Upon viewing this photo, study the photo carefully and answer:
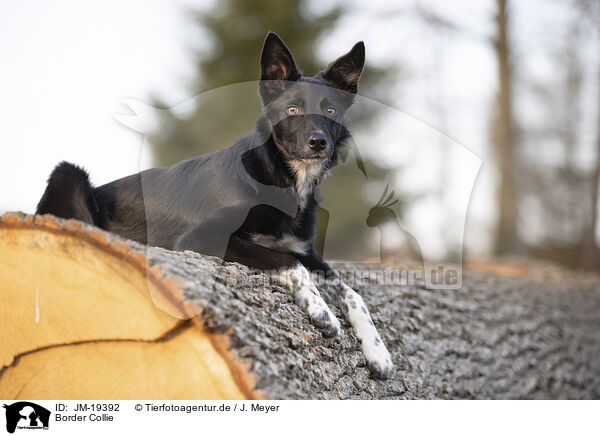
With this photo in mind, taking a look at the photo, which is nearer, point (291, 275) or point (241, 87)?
point (291, 275)

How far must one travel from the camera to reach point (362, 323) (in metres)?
2.11

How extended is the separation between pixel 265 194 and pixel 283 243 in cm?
25

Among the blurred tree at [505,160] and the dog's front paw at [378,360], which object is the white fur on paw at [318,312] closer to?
the dog's front paw at [378,360]

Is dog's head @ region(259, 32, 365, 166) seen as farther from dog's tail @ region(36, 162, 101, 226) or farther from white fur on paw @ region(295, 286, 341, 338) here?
dog's tail @ region(36, 162, 101, 226)

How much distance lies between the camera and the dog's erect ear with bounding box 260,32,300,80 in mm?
1951

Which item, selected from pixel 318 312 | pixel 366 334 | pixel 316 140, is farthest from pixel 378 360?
pixel 316 140

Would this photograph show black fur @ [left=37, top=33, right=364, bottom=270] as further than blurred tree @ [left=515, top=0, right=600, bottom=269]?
No

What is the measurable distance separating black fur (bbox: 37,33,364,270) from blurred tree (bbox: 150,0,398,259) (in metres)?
0.14

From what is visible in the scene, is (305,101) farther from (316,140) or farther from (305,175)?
(305,175)

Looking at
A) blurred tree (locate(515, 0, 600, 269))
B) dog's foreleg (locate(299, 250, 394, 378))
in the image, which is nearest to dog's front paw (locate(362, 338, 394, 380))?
dog's foreleg (locate(299, 250, 394, 378))

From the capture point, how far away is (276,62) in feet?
6.68
